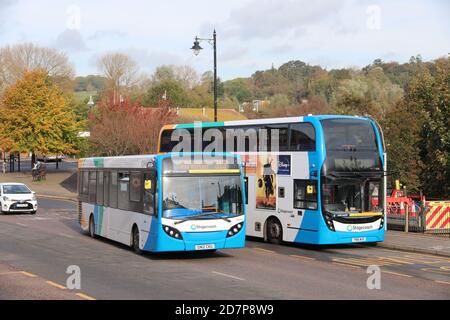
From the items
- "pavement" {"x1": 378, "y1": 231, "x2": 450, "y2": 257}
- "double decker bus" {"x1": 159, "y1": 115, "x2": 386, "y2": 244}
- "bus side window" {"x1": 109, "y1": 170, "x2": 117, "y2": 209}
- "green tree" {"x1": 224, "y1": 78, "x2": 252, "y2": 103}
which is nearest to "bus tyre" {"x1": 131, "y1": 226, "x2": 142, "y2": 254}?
"bus side window" {"x1": 109, "y1": 170, "x2": 117, "y2": 209}

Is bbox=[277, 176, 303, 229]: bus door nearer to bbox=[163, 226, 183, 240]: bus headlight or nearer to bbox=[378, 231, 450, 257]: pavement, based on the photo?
bbox=[378, 231, 450, 257]: pavement

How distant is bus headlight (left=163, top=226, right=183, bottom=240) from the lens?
17578mm

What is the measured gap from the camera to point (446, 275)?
631 inches

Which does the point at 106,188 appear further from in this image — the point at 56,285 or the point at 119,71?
the point at 119,71

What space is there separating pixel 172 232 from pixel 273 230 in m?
5.87

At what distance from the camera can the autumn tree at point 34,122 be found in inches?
2549

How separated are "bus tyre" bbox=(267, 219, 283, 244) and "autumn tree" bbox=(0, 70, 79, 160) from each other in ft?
150

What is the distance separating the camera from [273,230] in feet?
74.4

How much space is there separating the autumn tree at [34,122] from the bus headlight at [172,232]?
4955cm
